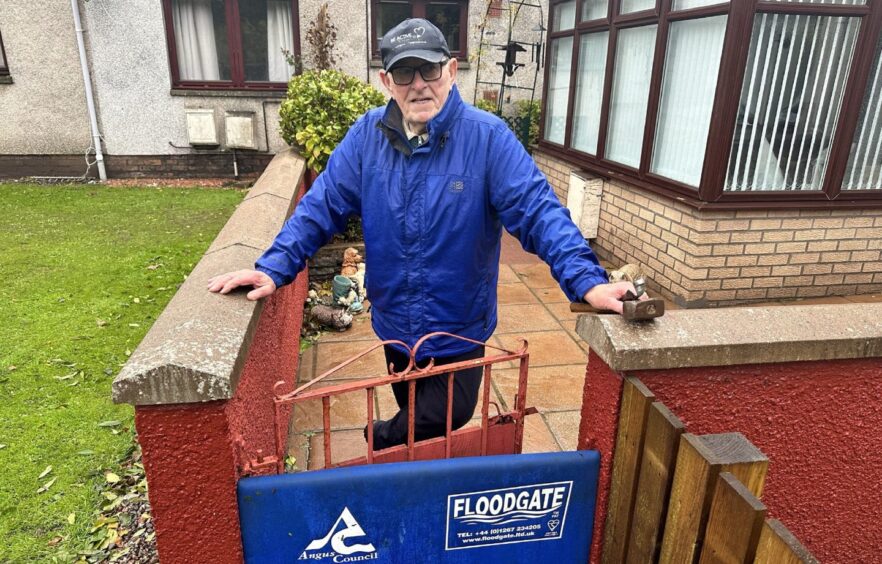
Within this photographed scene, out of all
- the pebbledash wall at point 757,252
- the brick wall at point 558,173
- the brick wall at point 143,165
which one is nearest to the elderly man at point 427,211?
the pebbledash wall at point 757,252

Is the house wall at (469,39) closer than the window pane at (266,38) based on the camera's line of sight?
Yes

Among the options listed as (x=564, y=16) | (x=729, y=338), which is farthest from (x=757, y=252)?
(x=564, y=16)

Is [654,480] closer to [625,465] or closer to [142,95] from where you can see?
[625,465]

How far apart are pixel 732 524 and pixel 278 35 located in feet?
36.8

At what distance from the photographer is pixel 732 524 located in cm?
143

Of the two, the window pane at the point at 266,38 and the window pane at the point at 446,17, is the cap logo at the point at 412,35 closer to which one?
the window pane at the point at 446,17

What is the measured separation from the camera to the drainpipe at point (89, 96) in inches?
390

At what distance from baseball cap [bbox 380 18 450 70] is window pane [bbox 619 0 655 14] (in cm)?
461

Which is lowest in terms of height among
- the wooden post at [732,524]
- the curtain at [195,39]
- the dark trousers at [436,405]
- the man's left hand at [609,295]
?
the dark trousers at [436,405]

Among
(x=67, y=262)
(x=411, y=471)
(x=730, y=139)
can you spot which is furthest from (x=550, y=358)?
(x=67, y=262)

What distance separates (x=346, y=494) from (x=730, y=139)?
456cm

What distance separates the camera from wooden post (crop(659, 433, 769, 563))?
4.88ft

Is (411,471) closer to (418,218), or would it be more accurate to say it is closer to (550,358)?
(418,218)

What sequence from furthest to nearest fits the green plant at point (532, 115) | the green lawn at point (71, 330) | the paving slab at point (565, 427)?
the green plant at point (532, 115) < the paving slab at point (565, 427) < the green lawn at point (71, 330)
